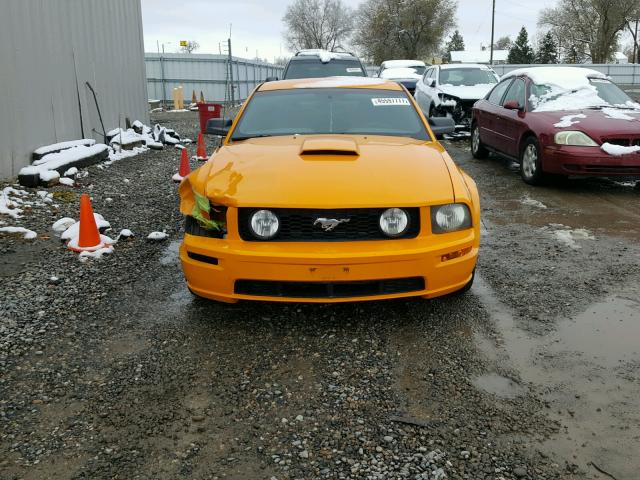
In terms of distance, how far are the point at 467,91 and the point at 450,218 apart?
1089cm

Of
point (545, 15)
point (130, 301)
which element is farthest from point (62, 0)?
point (545, 15)

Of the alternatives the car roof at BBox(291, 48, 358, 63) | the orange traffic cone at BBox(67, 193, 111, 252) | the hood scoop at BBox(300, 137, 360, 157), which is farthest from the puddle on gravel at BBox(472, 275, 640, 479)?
the car roof at BBox(291, 48, 358, 63)

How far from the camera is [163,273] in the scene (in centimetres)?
470

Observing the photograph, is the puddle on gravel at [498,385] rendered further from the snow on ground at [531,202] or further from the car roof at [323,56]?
the car roof at [323,56]

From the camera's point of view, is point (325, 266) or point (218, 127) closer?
point (325, 266)

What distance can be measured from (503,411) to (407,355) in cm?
70

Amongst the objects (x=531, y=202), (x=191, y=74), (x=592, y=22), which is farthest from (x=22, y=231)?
(x=592, y=22)

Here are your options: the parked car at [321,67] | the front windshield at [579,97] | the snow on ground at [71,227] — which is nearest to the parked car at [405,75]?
the parked car at [321,67]

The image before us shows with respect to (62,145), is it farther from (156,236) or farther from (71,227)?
(156,236)

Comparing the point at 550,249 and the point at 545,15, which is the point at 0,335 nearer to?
the point at 550,249

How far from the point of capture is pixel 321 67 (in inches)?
517

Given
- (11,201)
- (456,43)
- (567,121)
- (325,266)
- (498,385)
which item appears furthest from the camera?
(456,43)

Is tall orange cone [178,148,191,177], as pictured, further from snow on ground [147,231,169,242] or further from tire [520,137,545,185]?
tire [520,137,545,185]

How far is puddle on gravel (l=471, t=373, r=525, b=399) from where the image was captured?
2.90 m
